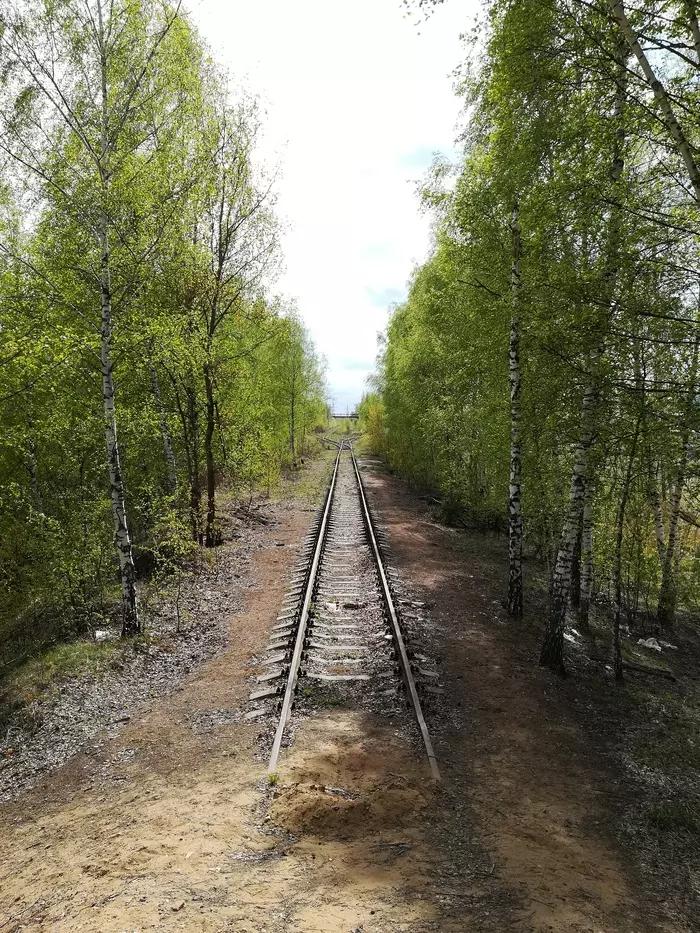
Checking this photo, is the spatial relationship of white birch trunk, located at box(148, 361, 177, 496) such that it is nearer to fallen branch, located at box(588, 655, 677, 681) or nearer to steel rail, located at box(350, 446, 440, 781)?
steel rail, located at box(350, 446, 440, 781)

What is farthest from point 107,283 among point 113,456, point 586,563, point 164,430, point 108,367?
point 586,563

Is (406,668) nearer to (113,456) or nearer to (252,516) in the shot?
(113,456)

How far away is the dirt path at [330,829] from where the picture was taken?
152 inches

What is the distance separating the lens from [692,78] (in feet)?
17.5

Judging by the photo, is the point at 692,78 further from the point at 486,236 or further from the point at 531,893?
the point at 531,893

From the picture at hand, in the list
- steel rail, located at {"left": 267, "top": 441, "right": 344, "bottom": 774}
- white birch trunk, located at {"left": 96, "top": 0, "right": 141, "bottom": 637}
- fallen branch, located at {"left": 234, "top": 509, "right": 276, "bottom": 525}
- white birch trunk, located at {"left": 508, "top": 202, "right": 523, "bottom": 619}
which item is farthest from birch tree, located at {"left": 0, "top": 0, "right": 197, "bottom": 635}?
fallen branch, located at {"left": 234, "top": 509, "right": 276, "bottom": 525}

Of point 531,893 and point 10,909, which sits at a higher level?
point 531,893

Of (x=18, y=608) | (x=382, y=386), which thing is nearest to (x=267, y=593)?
(x=18, y=608)

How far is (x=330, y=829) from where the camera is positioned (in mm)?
4719

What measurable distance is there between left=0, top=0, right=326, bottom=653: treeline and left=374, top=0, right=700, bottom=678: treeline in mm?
4996

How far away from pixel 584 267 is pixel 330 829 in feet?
21.1

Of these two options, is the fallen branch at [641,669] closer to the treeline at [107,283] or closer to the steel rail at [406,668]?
the steel rail at [406,668]

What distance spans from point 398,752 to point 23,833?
3.80 metres

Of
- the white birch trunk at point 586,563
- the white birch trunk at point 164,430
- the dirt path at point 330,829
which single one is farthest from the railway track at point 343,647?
the white birch trunk at point 164,430
